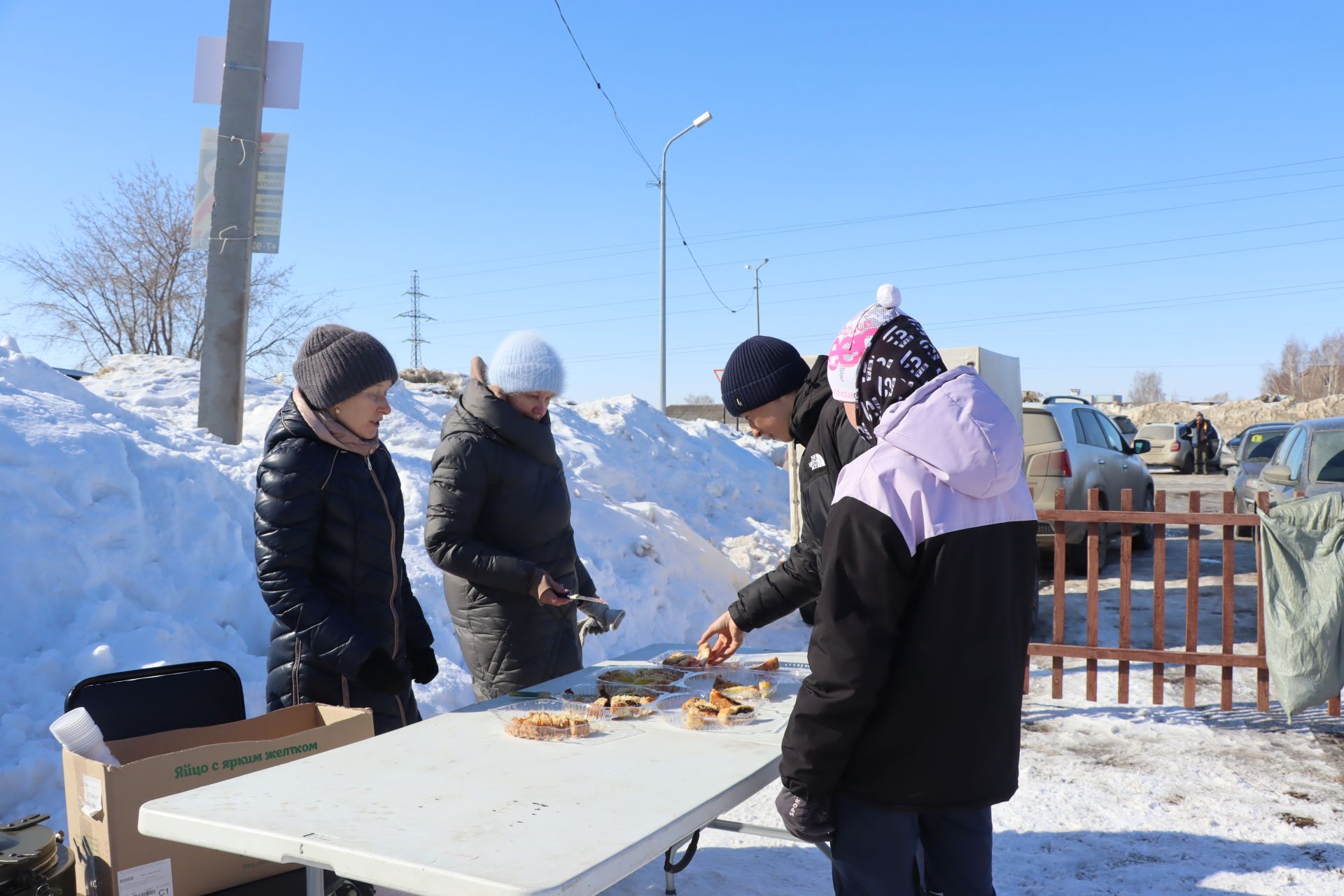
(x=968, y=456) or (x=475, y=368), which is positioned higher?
(x=475, y=368)

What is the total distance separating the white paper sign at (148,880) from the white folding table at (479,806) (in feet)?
1.21

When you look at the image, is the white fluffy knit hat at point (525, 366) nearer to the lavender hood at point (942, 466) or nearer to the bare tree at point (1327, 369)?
the lavender hood at point (942, 466)

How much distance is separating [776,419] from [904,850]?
154 cm

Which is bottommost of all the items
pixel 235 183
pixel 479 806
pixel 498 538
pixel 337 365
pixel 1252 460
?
pixel 479 806

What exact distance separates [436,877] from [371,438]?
5.73 ft

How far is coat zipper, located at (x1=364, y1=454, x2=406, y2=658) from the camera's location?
10.0 feet

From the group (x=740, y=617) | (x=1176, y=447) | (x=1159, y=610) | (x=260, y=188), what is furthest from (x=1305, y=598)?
(x=1176, y=447)

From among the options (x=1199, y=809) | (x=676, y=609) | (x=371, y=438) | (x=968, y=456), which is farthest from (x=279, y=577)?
(x=676, y=609)

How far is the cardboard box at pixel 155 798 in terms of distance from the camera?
2.21 meters

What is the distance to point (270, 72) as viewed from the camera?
6766 millimetres

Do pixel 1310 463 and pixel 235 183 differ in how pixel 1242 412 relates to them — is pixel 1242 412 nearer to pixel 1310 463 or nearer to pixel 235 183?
pixel 1310 463

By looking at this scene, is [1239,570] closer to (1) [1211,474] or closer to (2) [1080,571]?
(2) [1080,571]

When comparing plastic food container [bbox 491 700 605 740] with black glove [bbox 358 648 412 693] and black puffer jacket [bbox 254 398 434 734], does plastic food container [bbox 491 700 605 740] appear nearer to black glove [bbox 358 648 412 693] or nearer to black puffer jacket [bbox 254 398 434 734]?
black glove [bbox 358 648 412 693]

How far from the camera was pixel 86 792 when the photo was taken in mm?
2277
